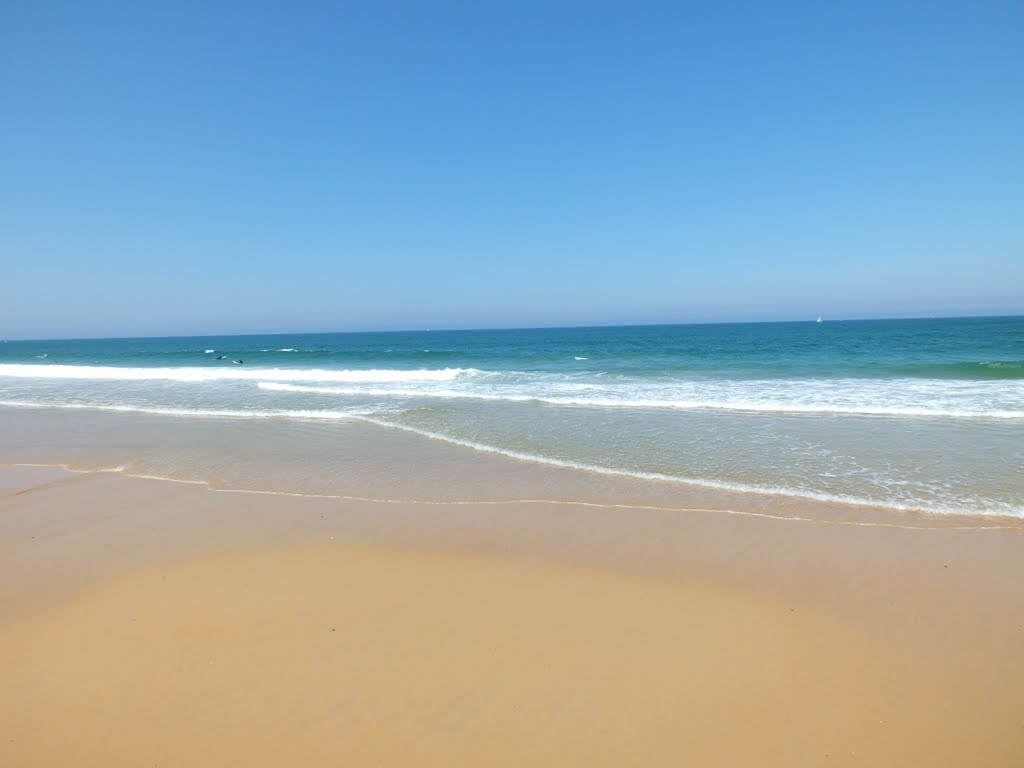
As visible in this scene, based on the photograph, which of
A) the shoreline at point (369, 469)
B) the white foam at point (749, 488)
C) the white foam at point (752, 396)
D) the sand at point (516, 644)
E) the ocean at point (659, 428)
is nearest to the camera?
the sand at point (516, 644)

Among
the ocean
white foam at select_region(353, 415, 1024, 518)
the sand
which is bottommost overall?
the sand

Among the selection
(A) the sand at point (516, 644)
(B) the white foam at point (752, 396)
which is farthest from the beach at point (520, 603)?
(B) the white foam at point (752, 396)

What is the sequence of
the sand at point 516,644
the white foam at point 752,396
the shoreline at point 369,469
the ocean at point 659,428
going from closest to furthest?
the sand at point 516,644, the shoreline at point 369,469, the ocean at point 659,428, the white foam at point 752,396

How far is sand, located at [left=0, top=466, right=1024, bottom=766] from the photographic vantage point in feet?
9.24

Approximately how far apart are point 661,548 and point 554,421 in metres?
6.93

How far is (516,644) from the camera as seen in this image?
3574mm

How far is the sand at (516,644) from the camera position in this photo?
9.24ft

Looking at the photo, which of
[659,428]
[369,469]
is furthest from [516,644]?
[659,428]

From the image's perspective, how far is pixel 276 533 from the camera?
5.69m

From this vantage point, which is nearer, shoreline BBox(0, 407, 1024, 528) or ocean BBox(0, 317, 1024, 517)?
shoreline BBox(0, 407, 1024, 528)

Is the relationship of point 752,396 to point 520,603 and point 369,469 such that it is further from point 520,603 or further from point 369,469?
point 520,603

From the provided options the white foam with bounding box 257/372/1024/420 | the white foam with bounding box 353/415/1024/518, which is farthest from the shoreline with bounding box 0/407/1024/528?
the white foam with bounding box 257/372/1024/420

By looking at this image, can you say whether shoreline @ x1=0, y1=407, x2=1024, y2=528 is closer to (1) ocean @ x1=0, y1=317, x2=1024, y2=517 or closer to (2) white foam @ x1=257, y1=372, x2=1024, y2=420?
(1) ocean @ x1=0, y1=317, x2=1024, y2=517

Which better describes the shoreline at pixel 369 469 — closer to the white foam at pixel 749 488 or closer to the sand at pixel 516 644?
the white foam at pixel 749 488
